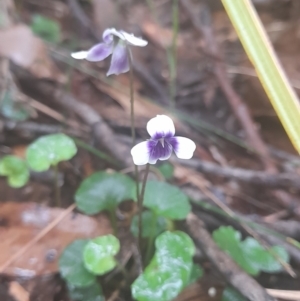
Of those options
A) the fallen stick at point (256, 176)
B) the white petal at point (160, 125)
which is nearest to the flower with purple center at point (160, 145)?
the white petal at point (160, 125)

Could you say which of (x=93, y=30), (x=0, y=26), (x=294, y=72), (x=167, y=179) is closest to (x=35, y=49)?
(x=0, y=26)

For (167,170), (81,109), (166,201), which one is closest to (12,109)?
(81,109)

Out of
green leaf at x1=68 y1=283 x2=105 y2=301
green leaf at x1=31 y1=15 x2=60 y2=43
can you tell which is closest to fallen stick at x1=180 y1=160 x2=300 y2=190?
green leaf at x1=68 y1=283 x2=105 y2=301

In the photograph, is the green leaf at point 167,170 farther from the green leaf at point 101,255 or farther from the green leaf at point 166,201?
the green leaf at point 101,255

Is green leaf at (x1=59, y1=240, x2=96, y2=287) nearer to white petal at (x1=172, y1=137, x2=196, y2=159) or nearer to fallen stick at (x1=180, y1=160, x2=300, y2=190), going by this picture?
white petal at (x1=172, y1=137, x2=196, y2=159)

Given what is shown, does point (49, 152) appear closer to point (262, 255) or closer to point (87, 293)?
point (87, 293)
